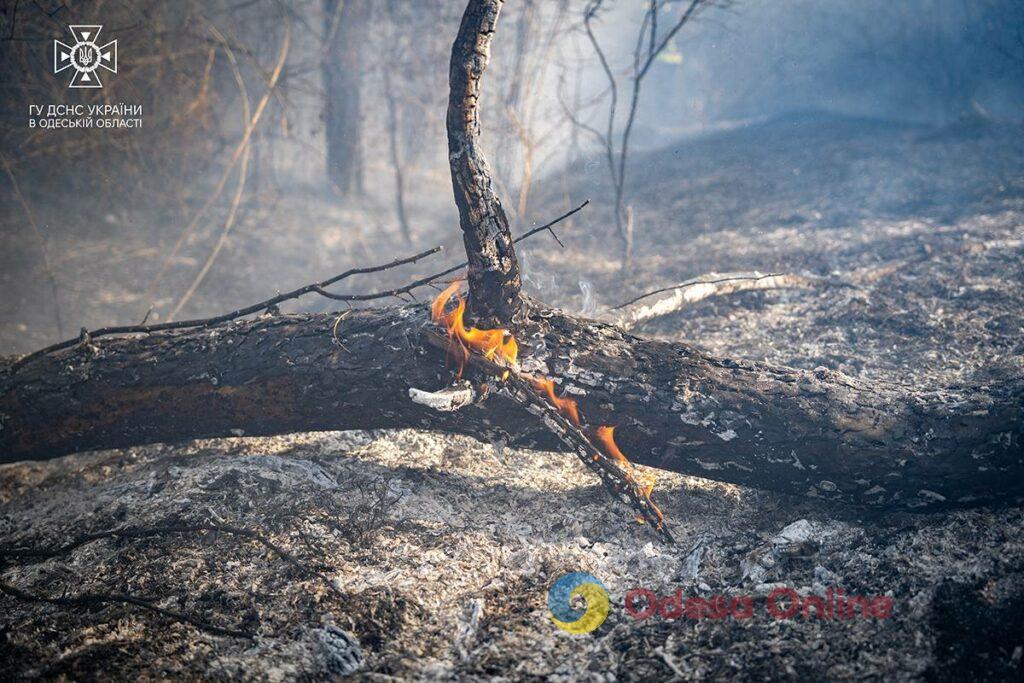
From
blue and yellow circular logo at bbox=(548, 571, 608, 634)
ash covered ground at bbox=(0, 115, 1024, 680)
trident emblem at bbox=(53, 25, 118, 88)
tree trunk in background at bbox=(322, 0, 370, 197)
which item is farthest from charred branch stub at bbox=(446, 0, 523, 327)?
tree trunk in background at bbox=(322, 0, 370, 197)

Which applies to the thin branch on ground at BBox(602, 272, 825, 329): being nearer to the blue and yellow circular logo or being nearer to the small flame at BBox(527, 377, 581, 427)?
the small flame at BBox(527, 377, 581, 427)

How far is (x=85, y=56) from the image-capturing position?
6699 millimetres

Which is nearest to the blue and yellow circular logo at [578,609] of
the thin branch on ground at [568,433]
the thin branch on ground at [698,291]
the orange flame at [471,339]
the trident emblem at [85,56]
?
the thin branch on ground at [568,433]

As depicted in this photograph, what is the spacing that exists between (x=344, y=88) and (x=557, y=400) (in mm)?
10267

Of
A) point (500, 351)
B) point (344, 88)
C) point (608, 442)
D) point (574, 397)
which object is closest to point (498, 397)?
point (500, 351)

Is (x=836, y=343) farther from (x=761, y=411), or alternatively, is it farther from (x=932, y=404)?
(x=761, y=411)

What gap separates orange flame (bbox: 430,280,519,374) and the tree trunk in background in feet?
28.8

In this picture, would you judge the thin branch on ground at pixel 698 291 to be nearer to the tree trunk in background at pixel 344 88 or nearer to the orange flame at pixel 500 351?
the orange flame at pixel 500 351

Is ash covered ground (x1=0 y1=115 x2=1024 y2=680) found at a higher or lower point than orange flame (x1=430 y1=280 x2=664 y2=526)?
lower

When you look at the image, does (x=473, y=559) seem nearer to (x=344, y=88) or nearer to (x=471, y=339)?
(x=471, y=339)

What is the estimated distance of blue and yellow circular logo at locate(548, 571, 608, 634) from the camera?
2.06 m

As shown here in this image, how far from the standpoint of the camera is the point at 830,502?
100 inches

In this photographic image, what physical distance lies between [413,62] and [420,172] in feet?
15.1

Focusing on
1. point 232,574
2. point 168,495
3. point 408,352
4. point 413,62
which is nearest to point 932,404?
point 408,352
